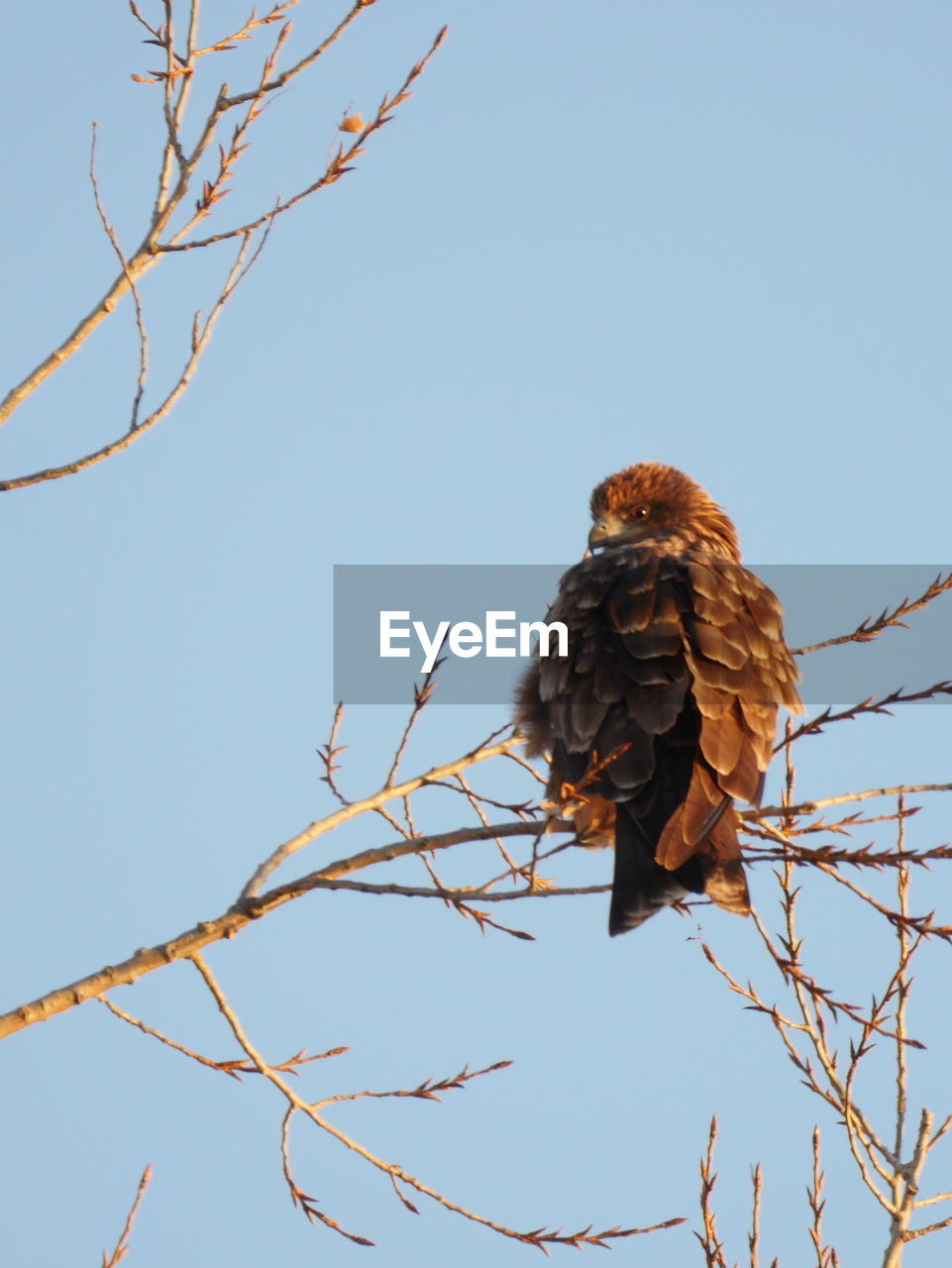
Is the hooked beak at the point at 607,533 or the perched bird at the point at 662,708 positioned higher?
the hooked beak at the point at 607,533

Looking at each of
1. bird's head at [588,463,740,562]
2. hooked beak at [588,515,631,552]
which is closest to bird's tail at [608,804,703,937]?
bird's head at [588,463,740,562]

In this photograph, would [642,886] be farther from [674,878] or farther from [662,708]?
[662,708]

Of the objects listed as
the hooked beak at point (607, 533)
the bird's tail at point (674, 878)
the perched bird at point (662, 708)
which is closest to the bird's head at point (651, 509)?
the hooked beak at point (607, 533)

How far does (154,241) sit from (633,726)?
1858mm

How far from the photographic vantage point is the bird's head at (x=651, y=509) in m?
5.84

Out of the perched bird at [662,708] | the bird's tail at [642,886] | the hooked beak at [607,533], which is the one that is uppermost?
the hooked beak at [607,533]

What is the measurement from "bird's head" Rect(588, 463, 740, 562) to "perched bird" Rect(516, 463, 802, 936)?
0.75 metres

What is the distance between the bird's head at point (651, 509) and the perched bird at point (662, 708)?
29.7 inches

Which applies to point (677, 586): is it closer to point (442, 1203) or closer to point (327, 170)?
point (327, 170)

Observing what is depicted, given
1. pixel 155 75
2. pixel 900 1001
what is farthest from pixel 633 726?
pixel 155 75

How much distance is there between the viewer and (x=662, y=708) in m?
4.10

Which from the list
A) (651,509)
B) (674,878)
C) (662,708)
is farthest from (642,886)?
(651,509)

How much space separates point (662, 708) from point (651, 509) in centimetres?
212

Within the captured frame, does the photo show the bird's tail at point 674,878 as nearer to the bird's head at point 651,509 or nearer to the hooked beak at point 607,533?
the bird's head at point 651,509
